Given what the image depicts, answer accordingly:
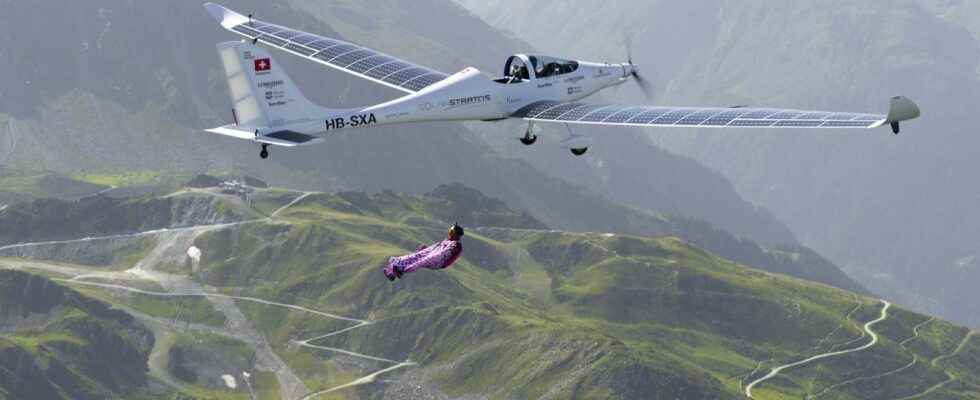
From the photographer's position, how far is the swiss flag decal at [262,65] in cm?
7662

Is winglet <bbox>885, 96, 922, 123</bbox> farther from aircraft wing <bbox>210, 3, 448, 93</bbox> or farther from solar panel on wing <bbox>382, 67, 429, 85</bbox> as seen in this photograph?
solar panel on wing <bbox>382, 67, 429, 85</bbox>

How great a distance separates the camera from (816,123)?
245 ft

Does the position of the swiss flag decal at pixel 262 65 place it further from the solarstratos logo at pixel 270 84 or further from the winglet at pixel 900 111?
the winglet at pixel 900 111

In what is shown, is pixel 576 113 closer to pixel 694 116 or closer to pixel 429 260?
pixel 694 116

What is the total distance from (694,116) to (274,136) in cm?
2714

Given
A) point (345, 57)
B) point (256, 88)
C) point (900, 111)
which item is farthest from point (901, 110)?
point (345, 57)

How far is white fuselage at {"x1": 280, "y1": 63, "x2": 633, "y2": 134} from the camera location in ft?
279

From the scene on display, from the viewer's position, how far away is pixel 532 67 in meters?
92.8

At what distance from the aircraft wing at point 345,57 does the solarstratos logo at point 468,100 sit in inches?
217

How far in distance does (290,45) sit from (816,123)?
43353 millimetres

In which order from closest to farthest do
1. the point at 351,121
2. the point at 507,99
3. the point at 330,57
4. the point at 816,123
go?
the point at 816,123 < the point at 351,121 < the point at 507,99 < the point at 330,57

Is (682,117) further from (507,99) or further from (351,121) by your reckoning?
(351,121)

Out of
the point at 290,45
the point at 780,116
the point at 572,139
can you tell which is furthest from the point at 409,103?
the point at 780,116

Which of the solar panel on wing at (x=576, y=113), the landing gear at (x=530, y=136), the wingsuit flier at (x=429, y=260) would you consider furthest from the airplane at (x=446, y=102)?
the wingsuit flier at (x=429, y=260)
